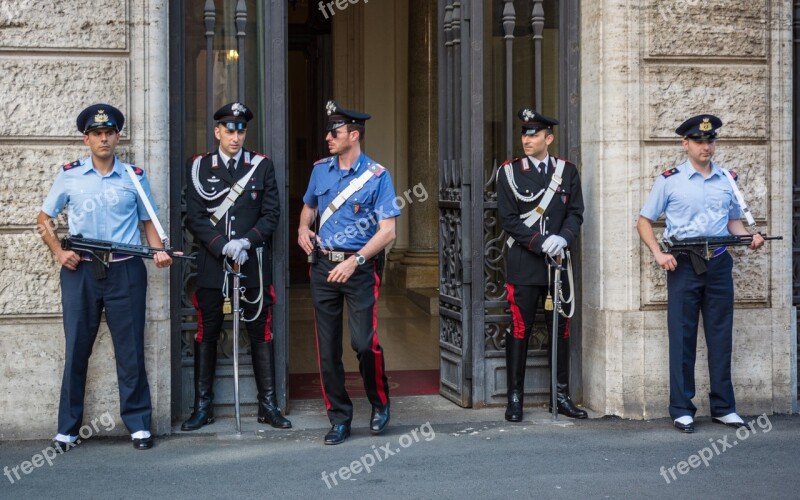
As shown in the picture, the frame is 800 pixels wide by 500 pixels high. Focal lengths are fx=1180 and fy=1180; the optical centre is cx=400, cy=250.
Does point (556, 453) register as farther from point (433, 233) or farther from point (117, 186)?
point (433, 233)

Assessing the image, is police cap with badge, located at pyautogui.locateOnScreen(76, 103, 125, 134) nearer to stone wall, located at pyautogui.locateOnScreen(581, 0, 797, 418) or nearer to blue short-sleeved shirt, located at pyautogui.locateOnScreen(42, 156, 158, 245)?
blue short-sleeved shirt, located at pyautogui.locateOnScreen(42, 156, 158, 245)

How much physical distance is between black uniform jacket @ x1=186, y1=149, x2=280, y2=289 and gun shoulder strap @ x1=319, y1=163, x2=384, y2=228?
0.45 metres

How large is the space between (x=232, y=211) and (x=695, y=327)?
3.12 m

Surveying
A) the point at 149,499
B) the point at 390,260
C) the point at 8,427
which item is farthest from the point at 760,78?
the point at 390,260

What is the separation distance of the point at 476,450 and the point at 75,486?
2358 mm

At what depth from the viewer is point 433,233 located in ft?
50.3

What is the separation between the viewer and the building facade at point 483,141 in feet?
24.2

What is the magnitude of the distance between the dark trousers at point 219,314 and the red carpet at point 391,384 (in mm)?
1259

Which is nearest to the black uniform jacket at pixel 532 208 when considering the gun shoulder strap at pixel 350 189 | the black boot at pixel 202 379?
the gun shoulder strap at pixel 350 189

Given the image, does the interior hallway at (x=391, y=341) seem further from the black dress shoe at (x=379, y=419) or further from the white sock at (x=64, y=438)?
the white sock at (x=64, y=438)

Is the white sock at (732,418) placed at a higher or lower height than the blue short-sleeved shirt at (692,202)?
lower

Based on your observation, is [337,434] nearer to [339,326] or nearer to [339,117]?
[339,326]

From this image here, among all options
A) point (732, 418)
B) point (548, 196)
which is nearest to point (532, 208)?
point (548, 196)

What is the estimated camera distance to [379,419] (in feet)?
24.8
